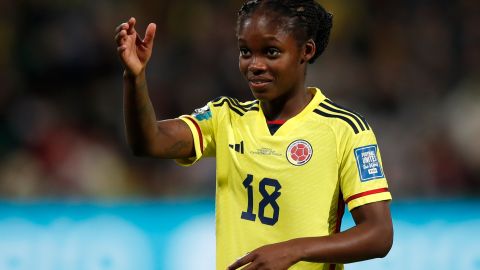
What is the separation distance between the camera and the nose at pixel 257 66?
3.38 meters

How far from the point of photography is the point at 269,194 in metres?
3.47

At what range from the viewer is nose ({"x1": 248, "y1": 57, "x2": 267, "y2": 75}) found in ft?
11.1

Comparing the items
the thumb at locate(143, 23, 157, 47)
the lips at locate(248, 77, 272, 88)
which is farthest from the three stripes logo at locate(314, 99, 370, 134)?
the thumb at locate(143, 23, 157, 47)

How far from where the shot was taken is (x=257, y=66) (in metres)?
3.38

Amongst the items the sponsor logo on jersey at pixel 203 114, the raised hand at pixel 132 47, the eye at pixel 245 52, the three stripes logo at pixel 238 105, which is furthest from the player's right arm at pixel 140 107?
the eye at pixel 245 52

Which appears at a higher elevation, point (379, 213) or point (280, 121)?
point (280, 121)

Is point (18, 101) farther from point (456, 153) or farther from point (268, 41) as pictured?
point (268, 41)

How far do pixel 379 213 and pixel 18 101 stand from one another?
521 cm

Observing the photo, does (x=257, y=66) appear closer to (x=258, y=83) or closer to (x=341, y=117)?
(x=258, y=83)

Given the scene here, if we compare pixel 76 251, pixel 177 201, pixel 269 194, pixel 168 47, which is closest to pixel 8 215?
pixel 76 251

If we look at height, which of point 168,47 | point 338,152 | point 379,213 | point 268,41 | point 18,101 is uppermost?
point 168,47

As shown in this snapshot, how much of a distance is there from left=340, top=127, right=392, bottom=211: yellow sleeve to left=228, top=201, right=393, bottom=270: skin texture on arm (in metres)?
0.03

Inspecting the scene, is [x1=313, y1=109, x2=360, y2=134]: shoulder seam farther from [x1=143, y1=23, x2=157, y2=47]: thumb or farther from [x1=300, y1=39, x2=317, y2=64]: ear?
[x1=143, y1=23, x2=157, y2=47]: thumb

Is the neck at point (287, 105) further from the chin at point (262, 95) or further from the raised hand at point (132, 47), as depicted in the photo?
the raised hand at point (132, 47)
